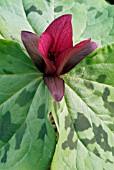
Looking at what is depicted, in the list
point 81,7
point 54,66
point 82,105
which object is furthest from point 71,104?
point 81,7

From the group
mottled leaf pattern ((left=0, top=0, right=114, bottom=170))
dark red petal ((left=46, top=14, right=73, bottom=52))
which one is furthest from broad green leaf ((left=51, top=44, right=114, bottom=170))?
dark red petal ((left=46, top=14, right=73, bottom=52))

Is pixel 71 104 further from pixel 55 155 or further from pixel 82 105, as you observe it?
pixel 55 155

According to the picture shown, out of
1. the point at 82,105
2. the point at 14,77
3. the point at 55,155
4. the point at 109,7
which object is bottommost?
the point at 55,155

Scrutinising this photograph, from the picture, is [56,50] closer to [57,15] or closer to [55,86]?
[55,86]

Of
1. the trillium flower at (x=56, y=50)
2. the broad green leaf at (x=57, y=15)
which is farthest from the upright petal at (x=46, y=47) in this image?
the broad green leaf at (x=57, y=15)

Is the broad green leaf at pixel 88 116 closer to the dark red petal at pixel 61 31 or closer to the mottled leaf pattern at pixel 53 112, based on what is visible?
the mottled leaf pattern at pixel 53 112
